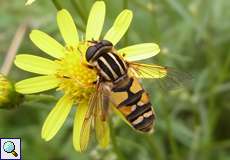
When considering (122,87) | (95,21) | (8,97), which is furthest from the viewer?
(95,21)

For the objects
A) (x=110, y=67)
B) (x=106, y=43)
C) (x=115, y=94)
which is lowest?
(x=115, y=94)

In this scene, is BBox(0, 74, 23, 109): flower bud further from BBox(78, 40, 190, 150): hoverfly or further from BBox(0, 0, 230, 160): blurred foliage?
BBox(0, 0, 230, 160): blurred foliage

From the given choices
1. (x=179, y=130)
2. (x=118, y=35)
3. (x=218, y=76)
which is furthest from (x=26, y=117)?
(x=118, y=35)

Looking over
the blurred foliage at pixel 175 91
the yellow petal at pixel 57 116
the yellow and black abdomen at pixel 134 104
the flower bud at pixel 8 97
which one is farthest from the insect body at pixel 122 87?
the blurred foliage at pixel 175 91

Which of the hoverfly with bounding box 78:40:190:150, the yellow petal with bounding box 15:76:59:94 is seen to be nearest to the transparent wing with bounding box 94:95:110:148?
the hoverfly with bounding box 78:40:190:150

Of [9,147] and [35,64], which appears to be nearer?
[35,64]

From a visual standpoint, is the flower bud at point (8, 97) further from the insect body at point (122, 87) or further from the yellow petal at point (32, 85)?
the insect body at point (122, 87)

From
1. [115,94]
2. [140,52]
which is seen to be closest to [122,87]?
[115,94]

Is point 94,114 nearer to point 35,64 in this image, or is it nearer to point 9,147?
point 35,64
